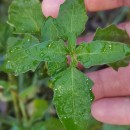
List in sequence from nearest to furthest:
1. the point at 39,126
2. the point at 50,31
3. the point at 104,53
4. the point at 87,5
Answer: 1. the point at 104,53
2. the point at 50,31
3. the point at 87,5
4. the point at 39,126

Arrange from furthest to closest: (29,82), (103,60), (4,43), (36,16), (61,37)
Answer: (29,82) → (4,43) → (36,16) → (61,37) → (103,60)

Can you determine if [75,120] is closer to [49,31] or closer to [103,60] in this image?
[103,60]

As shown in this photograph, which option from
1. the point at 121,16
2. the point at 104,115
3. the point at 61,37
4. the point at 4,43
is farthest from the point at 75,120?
the point at 121,16

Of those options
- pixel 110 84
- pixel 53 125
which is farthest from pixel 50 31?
pixel 53 125

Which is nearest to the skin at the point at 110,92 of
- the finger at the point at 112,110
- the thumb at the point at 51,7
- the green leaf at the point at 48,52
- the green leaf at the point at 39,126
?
the finger at the point at 112,110

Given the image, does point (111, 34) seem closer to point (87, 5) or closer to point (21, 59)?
point (87, 5)

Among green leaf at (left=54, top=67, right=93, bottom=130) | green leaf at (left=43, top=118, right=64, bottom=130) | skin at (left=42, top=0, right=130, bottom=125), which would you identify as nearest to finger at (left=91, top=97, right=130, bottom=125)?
skin at (left=42, top=0, right=130, bottom=125)
